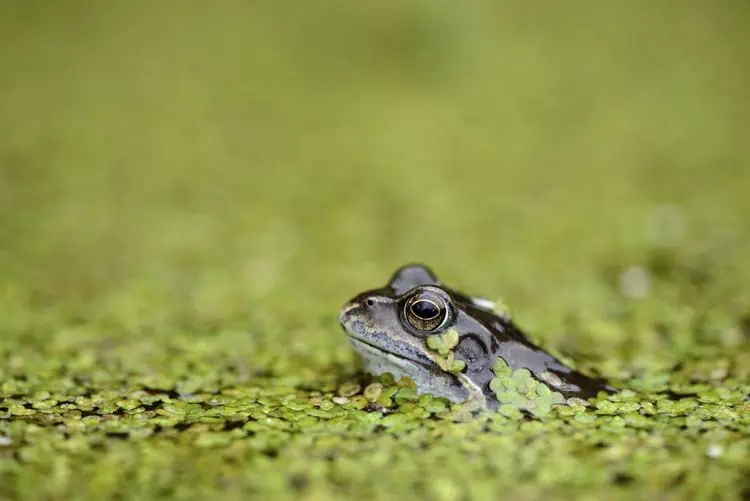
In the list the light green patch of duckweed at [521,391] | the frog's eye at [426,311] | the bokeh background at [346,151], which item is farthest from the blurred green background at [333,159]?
the light green patch of duckweed at [521,391]

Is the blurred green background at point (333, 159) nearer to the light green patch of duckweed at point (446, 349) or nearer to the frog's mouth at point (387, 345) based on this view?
the frog's mouth at point (387, 345)

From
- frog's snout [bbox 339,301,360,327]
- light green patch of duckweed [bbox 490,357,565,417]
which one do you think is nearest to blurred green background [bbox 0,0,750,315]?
frog's snout [bbox 339,301,360,327]

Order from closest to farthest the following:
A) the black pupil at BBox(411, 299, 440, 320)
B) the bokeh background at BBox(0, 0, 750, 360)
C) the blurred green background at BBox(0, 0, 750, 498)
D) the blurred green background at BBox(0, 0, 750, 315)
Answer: the black pupil at BBox(411, 299, 440, 320)
the blurred green background at BBox(0, 0, 750, 498)
the bokeh background at BBox(0, 0, 750, 360)
the blurred green background at BBox(0, 0, 750, 315)

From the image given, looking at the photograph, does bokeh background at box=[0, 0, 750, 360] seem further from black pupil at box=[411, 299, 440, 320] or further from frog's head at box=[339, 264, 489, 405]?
black pupil at box=[411, 299, 440, 320]

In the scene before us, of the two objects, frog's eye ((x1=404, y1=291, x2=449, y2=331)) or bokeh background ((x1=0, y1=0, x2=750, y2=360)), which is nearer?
frog's eye ((x1=404, y1=291, x2=449, y2=331))

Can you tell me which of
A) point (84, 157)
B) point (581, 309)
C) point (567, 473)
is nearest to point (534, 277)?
point (581, 309)

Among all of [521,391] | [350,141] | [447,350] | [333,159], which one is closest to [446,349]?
[447,350]

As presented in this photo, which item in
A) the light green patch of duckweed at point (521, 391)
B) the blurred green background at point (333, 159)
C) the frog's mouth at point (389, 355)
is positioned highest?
the blurred green background at point (333, 159)

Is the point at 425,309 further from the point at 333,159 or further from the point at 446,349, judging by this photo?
the point at 333,159
